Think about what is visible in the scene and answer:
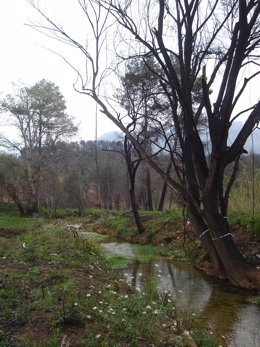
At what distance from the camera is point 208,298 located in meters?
7.27

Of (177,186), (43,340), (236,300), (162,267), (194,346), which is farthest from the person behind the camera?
(162,267)

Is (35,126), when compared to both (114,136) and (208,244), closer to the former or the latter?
(114,136)

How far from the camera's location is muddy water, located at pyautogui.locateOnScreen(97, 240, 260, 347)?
216 inches

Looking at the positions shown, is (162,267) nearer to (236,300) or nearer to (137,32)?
(236,300)

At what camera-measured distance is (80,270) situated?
730 centimetres

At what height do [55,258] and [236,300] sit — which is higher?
[55,258]

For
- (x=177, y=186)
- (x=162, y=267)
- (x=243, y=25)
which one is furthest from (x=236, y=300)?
(x=243, y=25)

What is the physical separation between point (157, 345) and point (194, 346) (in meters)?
0.56

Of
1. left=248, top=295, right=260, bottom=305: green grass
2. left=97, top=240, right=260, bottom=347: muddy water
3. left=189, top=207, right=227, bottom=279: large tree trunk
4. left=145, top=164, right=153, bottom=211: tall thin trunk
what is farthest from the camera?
left=145, top=164, right=153, bottom=211: tall thin trunk

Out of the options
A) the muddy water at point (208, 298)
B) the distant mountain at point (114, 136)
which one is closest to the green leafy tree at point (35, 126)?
the distant mountain at point (114, 136)

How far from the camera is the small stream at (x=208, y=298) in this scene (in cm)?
548

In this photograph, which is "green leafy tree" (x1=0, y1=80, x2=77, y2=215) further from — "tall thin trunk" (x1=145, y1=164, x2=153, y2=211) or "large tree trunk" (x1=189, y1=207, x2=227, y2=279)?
"large tree trunk" (x1=189, y1=207, x2=227, y2=279)

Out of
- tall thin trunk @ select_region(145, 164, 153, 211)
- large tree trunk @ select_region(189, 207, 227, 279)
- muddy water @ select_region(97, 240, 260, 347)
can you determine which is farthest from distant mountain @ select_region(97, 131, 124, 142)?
large tree trunk @ select_region(189, 207, 227, 279)

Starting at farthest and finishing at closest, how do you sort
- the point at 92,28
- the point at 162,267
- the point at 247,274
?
the point at 162,267, the point at 92,28, the point at 247,274
